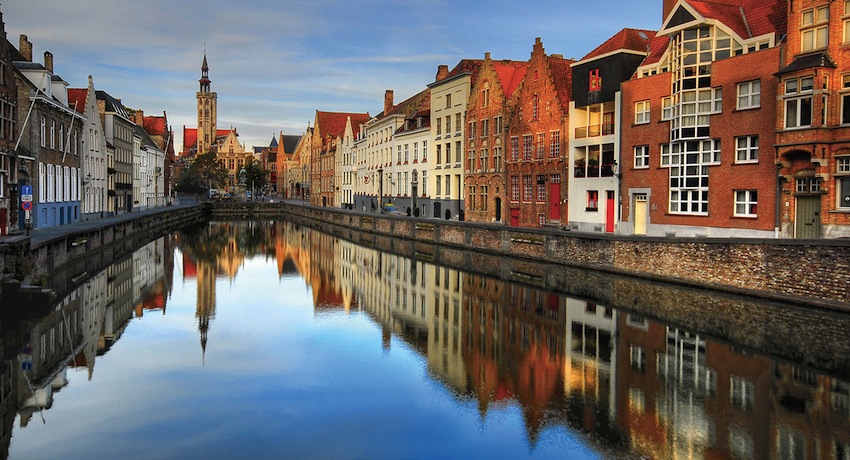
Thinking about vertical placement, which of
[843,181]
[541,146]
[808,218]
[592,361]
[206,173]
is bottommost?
[592,361]

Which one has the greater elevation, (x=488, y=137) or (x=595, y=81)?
(x=595, y=81)

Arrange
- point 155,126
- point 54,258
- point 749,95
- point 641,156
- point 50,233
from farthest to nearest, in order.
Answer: point 155,126 < point 641,156 < point 50,233 < point 749,95 < point 54,258

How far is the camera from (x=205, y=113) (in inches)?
6309

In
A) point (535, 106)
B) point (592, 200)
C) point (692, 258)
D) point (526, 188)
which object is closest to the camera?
point (692, 258)

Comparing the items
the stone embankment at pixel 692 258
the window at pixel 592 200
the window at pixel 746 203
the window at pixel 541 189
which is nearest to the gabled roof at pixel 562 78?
the window at pixel 541 189

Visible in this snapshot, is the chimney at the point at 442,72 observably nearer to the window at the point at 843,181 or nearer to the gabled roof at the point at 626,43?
the gabled roof at the point at 626,43

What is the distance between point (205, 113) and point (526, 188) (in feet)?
443

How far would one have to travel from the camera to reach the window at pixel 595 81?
3469 cm

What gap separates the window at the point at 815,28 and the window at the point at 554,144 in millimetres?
16405

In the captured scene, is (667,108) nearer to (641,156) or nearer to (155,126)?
(641,156)

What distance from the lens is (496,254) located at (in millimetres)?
34000

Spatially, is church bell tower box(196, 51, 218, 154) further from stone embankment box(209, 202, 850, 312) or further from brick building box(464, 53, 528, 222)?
stone embankment box(209, 202, 850, 312)

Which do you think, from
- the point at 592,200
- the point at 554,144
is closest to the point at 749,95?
the point at 592,200

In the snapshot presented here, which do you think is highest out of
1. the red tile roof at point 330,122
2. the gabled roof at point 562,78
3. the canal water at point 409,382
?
the red tile roof at point 330,122
